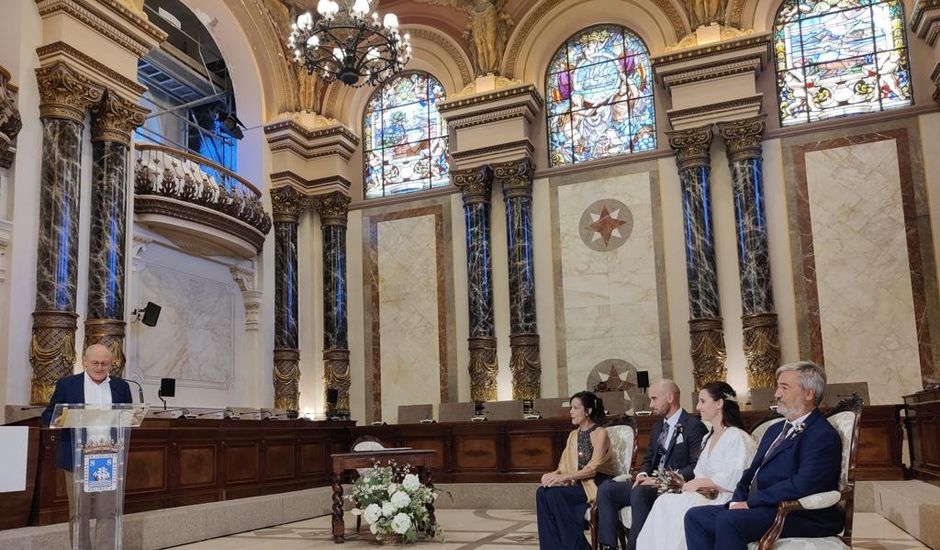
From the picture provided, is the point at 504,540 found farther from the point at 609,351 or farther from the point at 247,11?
the point at 247,11

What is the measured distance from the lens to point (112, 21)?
400 inches

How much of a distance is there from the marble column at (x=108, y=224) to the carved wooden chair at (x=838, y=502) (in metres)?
7.91

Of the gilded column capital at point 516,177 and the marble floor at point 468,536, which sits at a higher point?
the gilded column capital at point 516,177

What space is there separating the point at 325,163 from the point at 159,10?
399cm

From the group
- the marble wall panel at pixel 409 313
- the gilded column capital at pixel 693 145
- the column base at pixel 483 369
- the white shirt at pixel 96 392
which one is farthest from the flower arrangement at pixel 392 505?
the gilded column capital at pixel 693 145

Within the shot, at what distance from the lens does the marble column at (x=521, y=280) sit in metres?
12.8

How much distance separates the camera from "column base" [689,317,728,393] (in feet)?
38.8

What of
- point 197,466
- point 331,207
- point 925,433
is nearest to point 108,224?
point 197,466

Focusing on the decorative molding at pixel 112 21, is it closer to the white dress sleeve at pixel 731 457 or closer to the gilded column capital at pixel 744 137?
the gilded column capital at pixel 744 137

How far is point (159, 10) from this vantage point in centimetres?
1489

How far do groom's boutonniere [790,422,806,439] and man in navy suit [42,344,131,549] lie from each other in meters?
3.57

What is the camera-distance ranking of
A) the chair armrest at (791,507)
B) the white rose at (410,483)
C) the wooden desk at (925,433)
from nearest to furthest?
1. the chair armrest at (791,507)
2. the white rose at (410,483)
3. the wooden desk at (925,433)

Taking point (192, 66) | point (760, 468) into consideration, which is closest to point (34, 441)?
point (760, 468)

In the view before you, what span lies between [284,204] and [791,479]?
11530 mm
